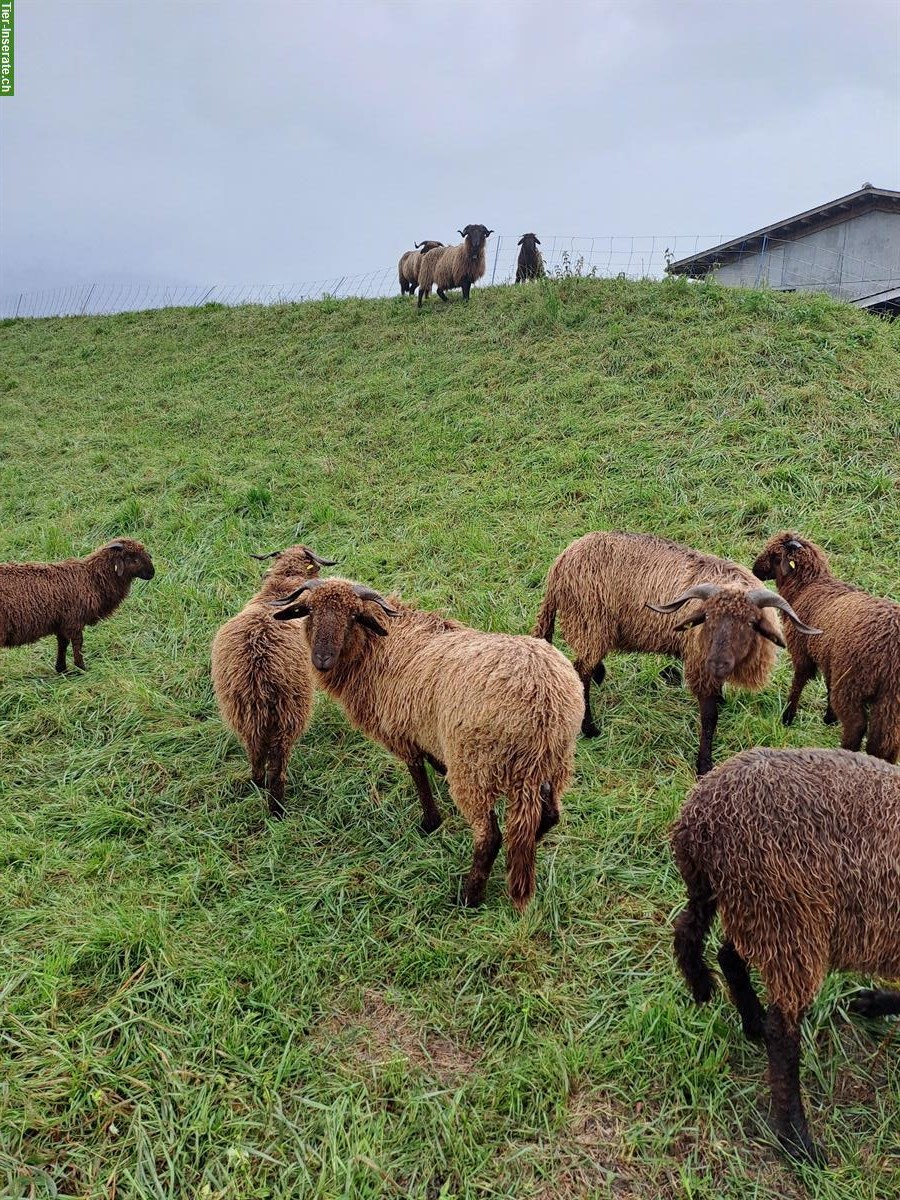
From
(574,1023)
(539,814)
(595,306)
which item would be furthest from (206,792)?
(595,306)

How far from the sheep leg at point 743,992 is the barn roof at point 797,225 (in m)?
16.6

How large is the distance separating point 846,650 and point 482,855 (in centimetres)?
255

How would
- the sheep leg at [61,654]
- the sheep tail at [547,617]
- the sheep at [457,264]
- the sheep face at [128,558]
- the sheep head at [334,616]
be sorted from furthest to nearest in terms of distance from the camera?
the sheep at [457,264] < the sheep face at [128,558] < the sheep leg at [61,654] < the sheep tail at [547,617] < the sheep head at [334,616]

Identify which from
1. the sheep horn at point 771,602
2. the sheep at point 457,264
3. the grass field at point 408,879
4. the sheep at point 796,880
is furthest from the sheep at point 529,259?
the sheep at point 796,880

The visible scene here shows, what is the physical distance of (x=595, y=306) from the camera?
13297 mm

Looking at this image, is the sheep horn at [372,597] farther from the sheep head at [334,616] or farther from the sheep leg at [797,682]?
the sheep leg at [797,682]

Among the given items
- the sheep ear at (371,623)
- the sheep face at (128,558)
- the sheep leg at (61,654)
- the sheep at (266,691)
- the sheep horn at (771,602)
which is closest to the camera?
the sheep horn at (771,602)

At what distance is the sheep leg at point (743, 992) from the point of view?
8.97 feet

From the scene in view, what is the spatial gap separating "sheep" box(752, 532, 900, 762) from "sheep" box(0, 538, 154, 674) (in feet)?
19.9

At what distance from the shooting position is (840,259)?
20.3 meters

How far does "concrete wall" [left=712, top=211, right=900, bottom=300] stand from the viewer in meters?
19.2

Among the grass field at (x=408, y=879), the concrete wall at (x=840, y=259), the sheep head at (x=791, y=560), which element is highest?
the concrete wall at (x=840, y=259)

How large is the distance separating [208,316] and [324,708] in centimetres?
1839

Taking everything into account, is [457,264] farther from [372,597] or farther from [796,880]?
[796,880]
